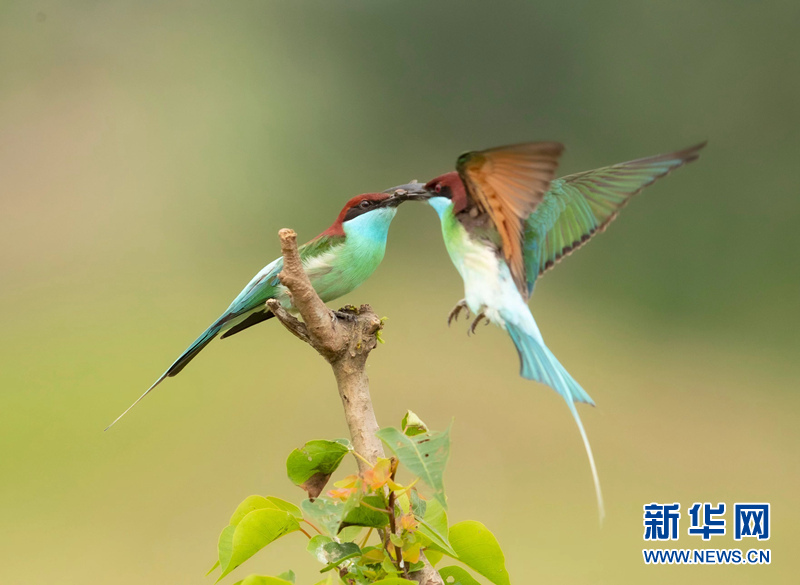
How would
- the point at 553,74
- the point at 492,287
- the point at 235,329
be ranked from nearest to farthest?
1. the point at 492,287
2. the point at 235,329
3. the point at 553,74

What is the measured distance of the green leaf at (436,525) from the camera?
0.56 metres

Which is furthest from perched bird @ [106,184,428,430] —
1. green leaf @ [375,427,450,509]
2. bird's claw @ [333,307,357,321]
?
green leaf @ [375,427,450,509]

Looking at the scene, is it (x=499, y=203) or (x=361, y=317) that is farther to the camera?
(x=361, y=317)

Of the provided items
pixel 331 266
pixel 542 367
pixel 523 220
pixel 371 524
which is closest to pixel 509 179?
pixel 523 220

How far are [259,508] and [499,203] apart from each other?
295 millimetres

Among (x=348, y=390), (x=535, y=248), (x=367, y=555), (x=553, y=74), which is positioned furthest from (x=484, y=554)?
(x=553, y=74)

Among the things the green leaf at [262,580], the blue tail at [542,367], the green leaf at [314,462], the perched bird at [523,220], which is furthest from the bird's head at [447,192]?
the green leaf at [262,580]

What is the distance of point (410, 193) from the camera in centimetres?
82

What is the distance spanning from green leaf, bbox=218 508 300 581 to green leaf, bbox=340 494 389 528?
0.04 metres

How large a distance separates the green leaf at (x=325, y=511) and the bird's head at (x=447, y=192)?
261 mm

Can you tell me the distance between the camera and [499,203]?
62 centimetres

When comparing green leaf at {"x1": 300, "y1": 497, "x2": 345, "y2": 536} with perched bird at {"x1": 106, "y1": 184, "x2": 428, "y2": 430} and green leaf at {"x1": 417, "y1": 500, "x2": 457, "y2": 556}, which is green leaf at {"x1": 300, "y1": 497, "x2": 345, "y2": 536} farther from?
perched bird at {"x1": 106, "y1": 184, "x2": 428, "y2": 430}

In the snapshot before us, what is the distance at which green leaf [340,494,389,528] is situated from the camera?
0.55 metres

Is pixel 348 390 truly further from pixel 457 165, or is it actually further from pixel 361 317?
pixel 457 165
